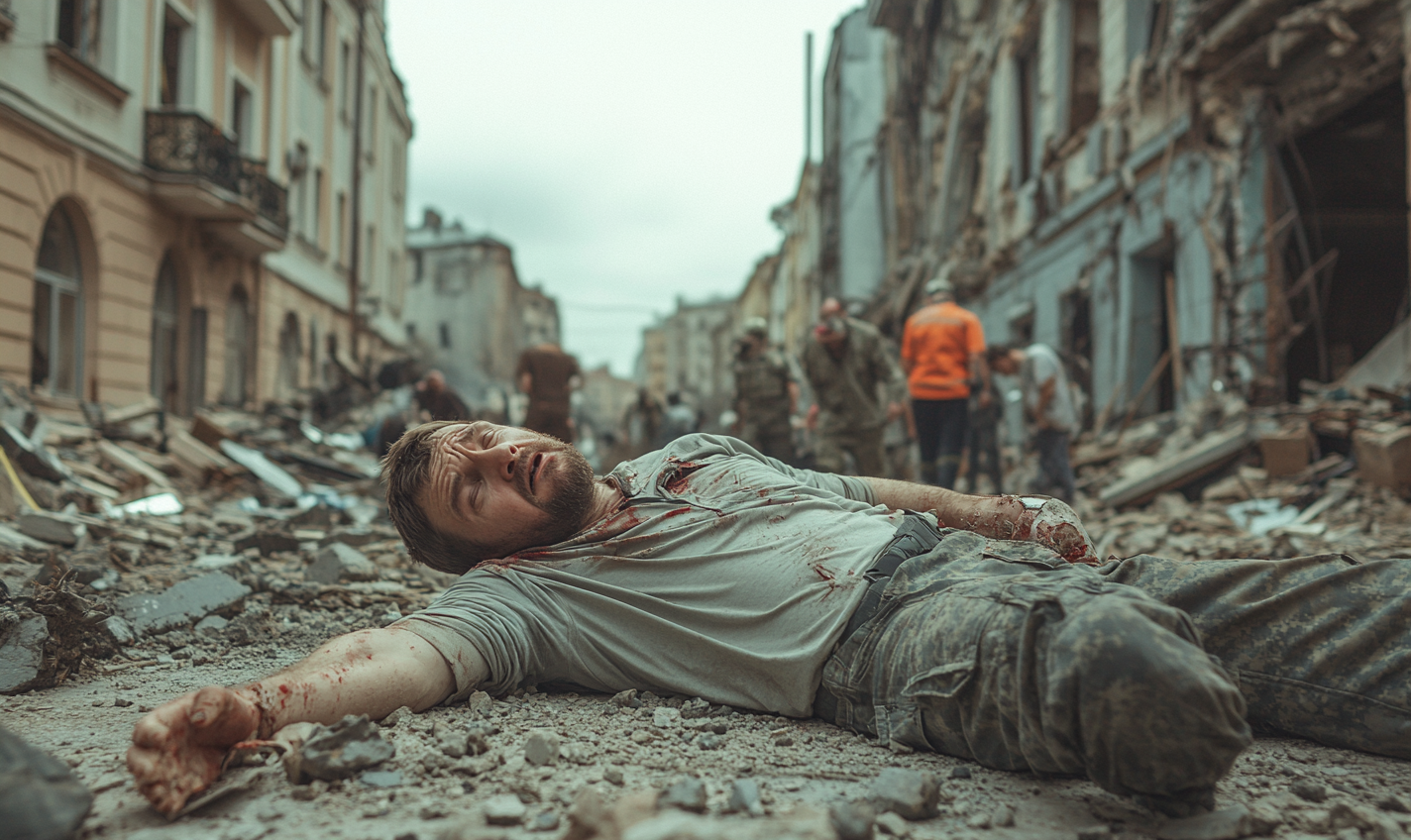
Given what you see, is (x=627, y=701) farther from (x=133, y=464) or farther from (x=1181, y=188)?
(x=1181, y=188)

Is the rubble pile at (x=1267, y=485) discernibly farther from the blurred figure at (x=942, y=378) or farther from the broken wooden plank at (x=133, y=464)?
the broken wooden plank at (x=133, y=464)

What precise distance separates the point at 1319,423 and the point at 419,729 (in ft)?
23.4

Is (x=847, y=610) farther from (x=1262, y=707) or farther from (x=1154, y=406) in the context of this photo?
(x=1154, y=406)

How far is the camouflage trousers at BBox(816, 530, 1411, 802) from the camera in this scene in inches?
49.5

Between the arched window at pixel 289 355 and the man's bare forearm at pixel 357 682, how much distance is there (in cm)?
Answer: 1834

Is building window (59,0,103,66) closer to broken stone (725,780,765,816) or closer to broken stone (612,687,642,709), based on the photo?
broken stone (612,687,642,709)

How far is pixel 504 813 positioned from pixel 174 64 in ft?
53.0

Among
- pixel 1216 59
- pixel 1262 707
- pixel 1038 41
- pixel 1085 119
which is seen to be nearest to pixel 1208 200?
pixel 1216 59

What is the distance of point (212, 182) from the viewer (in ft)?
43.1

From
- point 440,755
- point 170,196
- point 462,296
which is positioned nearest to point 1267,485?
point 440,755

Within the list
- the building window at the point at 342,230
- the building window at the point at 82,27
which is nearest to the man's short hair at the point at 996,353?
the building window at the point at 82,27

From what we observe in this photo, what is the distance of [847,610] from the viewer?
1.82 metres

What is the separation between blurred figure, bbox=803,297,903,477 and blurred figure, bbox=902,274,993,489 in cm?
34

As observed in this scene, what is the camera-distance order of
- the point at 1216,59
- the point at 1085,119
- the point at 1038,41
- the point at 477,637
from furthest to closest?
the point at 1038,41 < the point at 1085,119 < the point at 1216,59 < the point at 477,637
